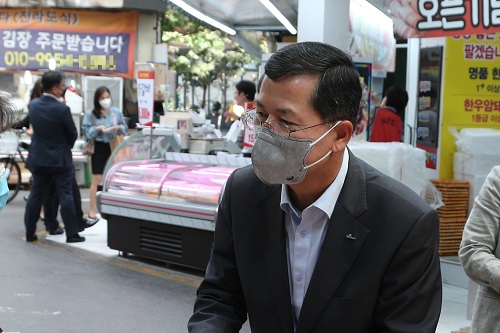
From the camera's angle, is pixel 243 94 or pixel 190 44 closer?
pixel 243 94

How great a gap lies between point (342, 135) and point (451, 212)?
253 inches

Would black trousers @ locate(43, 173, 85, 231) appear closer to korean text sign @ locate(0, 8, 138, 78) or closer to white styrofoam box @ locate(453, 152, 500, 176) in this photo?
white styrofoam box @ locate(453, 152, 500, 176)

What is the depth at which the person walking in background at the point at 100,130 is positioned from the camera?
11.5m

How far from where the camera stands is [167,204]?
28.0 ft

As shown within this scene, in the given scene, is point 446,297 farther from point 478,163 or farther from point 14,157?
point 14,157

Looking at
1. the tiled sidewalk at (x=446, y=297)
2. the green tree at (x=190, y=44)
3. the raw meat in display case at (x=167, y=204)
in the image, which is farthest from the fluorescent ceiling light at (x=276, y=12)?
the green tree at (x=190, y=44)

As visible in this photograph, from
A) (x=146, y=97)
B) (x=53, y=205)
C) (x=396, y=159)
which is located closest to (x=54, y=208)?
(x=53, y=205)

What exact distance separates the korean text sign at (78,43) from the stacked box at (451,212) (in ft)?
35.4

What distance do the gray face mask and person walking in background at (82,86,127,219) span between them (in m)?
9.37

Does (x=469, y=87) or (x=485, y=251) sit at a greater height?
(x=469, y=87)

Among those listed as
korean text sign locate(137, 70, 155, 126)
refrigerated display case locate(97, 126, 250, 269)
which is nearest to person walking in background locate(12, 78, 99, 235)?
korean text sign locate(137, 70, 155, 126)

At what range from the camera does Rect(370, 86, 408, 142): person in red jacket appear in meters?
9.59

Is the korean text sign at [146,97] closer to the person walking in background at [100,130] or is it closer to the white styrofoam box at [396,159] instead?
the person walking in background at [100,130]

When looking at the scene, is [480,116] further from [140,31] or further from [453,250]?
[140,31]
